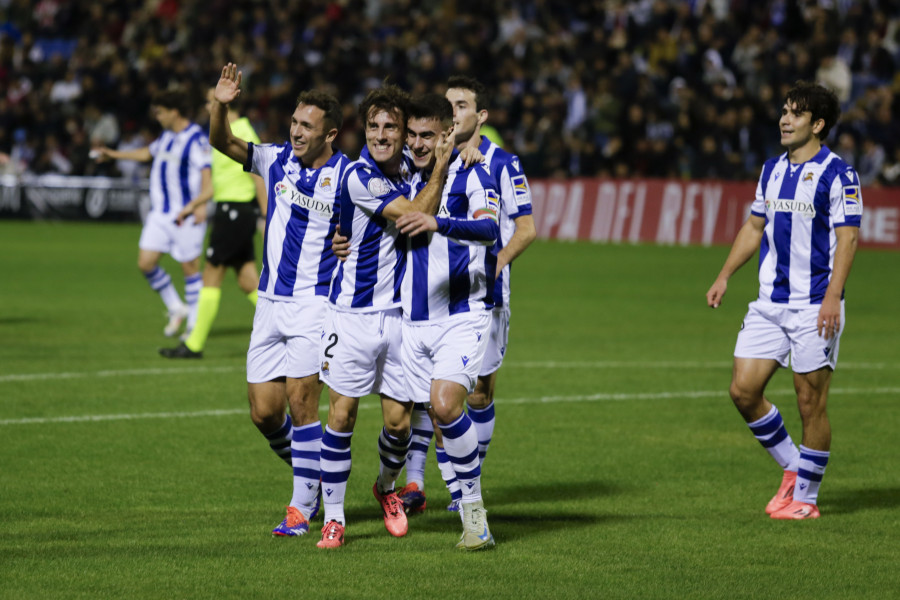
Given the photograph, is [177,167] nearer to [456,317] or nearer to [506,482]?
[506,482]

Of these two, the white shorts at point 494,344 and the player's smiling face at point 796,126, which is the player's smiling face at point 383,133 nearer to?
the white shorts at point 494,344

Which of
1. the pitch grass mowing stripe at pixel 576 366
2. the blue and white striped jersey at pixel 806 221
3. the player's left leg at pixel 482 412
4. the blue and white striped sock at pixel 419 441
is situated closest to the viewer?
the blue and white striped jersey at pixel 806 221

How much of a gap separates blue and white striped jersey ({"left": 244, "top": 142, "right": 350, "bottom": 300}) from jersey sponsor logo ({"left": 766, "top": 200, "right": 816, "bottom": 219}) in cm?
222

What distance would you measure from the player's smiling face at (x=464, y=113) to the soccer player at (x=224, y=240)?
4.96 meters

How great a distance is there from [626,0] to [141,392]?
2051cm

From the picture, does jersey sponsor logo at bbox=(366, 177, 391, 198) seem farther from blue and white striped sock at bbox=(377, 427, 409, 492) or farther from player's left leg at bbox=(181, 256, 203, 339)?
player's left leg at bbox=(181, 256, 203, 339)

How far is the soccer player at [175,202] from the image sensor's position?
12680mm

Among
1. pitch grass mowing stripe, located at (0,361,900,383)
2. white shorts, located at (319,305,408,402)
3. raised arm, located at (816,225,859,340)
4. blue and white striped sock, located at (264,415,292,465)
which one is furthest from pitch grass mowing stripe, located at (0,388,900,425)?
raised arm, located at (816,225,859,340)

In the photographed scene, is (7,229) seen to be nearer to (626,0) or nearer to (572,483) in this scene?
(626,0)

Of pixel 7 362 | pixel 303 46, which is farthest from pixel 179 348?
pixel 303 46

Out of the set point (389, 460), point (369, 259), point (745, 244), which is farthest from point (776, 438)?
point (369, 259)

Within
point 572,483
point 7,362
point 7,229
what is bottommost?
point 7,229

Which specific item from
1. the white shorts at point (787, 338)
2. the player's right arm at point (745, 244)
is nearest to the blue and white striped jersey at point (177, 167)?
the player's right arm at point (745, 244)

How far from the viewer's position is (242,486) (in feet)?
22.6
